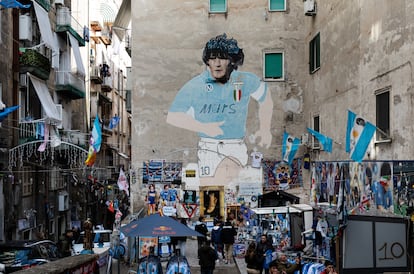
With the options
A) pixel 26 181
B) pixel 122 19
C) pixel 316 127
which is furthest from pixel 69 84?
pixel 316 127

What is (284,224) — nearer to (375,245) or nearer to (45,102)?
(375,245)

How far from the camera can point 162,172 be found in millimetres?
23781

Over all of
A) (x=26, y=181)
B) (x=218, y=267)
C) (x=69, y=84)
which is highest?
(x=69, y=84)

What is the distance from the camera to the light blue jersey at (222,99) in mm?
23828

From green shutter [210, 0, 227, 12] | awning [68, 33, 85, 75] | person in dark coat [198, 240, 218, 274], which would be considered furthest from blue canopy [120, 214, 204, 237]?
awning [68, 33, 85, 75]

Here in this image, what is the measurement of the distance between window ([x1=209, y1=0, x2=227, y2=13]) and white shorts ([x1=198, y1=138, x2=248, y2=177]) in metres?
5.53

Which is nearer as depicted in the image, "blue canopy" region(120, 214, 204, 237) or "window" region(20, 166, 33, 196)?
"blue canopy" region(120, 214, 204, 237)

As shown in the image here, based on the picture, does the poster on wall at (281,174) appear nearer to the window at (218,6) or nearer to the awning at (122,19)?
the window at (218,6)

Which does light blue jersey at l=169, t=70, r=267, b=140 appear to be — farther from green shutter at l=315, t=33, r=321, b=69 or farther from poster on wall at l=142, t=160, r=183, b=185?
green shutter at l=315, t=33, r=321, b=69

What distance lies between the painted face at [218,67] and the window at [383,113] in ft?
31.7

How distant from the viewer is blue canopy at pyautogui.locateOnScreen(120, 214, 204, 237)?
1227cm

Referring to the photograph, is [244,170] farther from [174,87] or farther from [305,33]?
[305,33]

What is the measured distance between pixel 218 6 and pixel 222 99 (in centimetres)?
402

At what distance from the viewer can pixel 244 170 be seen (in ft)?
78.1
